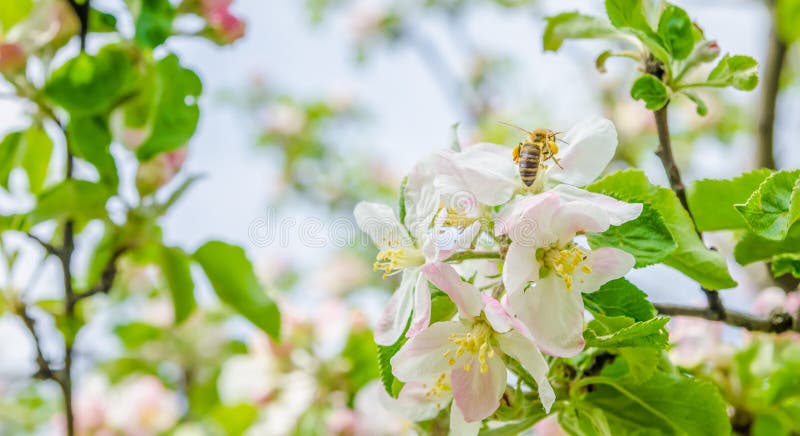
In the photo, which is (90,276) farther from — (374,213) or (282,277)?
(282,277)

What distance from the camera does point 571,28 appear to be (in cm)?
81

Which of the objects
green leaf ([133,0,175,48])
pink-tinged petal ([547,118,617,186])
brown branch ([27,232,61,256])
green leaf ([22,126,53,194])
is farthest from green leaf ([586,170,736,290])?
green leaf ([22,126,53,194])

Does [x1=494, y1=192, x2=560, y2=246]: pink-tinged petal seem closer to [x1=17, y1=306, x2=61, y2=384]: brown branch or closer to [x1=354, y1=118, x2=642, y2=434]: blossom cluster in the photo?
[x1=354, y1=118, x2=642, y2=434]: blossom cluster

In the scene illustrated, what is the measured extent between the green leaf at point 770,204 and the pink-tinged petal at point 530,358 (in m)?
0.19

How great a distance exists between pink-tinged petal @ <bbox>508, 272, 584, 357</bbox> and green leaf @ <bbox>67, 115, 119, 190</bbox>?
72 centimetres

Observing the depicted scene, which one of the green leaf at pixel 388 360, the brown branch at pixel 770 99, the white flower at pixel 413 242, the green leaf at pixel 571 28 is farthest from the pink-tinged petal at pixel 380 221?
the brown branch at pixel 770 99

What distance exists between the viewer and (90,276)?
1.22 metres

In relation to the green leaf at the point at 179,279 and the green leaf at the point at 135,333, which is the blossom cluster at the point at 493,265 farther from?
the green leaf at the point at 135,333

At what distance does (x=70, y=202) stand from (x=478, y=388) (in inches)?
27.7

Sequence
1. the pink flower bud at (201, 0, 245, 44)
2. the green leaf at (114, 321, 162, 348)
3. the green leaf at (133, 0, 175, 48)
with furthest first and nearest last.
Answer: the green leaf at (114, 321, 162, 348) → the pink flower bud at (201, 0, 245, 44) → the green leaf at (133, 0, 175, 48)

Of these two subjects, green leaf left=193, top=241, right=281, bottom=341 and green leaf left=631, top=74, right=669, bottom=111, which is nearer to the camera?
green leaf left=631, top=74, right=669, bottom=111

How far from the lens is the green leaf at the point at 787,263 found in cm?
61

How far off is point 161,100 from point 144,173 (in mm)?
157

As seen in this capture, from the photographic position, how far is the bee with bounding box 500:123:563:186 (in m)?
0.59
